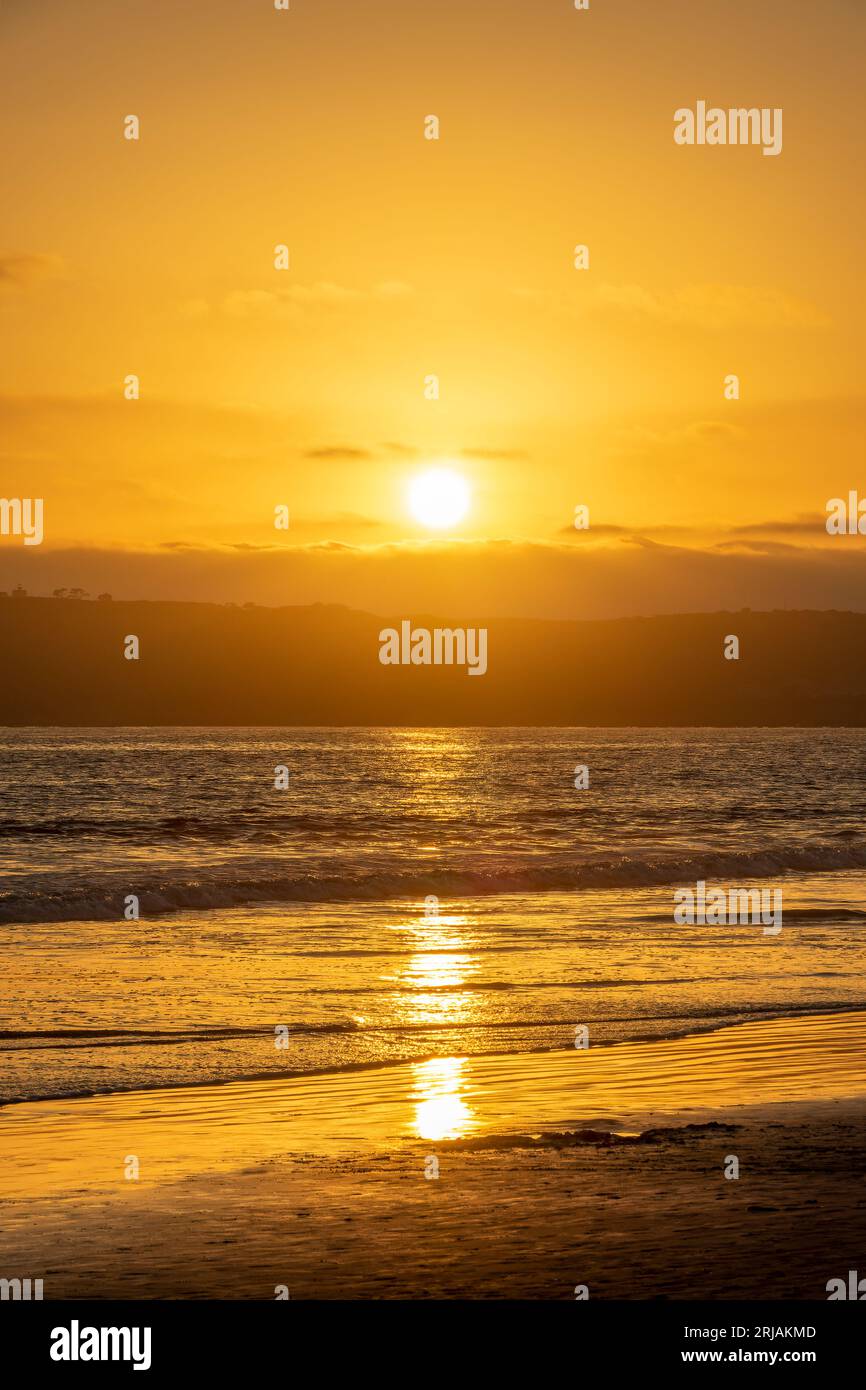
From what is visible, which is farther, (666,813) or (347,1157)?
(666,813)

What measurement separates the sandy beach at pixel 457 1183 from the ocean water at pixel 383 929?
1514mm

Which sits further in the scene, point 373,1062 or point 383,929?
point 383,929

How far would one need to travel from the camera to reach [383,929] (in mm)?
24922

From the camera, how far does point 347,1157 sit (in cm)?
989

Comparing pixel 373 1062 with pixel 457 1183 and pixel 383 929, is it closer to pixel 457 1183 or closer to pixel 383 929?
pixel 457 1183

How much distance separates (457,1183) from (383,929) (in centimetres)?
1585

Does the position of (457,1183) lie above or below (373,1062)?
below

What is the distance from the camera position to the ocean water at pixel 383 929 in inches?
585

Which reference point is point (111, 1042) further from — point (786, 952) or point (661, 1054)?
point (786, 952)

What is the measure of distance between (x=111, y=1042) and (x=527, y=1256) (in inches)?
305

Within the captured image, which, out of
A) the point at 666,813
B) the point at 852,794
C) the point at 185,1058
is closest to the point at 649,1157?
the point at 185,1058

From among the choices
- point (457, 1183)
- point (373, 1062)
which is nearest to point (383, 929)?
point (373, 1062)
